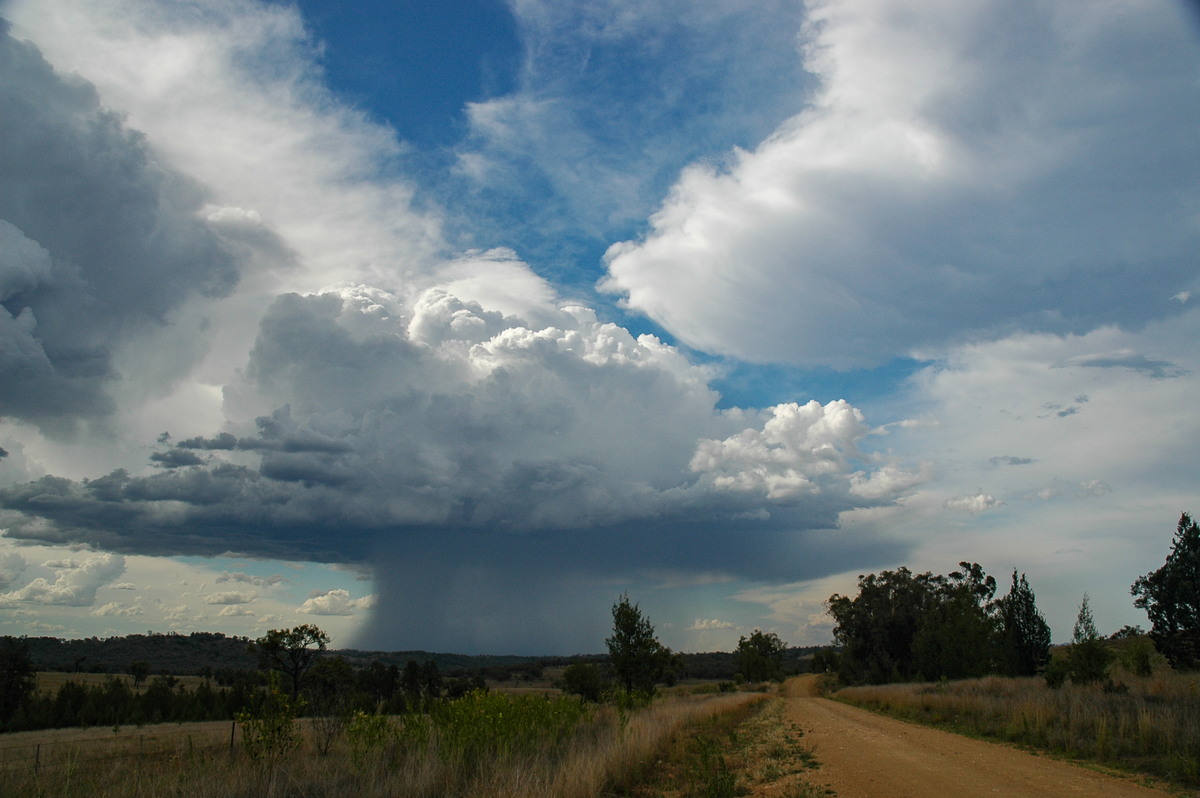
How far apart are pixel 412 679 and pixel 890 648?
51.1 metres

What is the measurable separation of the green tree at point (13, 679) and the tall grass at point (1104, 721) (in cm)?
6642

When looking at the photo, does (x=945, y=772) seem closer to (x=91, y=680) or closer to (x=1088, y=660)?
(x=1088, y=660)

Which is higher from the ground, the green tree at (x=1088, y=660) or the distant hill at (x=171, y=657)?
the green tree at (x=1088, y=660)

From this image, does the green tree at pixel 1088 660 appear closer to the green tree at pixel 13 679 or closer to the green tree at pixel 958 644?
the green tree at pixel 958 644

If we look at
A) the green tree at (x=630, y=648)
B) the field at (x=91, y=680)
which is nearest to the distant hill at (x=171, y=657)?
the field at (x=91, y=680)

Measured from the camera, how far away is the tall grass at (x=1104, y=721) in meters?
12.7

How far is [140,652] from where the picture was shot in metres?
127


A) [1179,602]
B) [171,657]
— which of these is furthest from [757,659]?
[171,657]

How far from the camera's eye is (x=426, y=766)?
10.9 metres

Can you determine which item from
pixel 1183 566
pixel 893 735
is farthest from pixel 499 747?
pixel 1183 566

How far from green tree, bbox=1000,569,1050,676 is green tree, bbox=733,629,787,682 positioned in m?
48.5

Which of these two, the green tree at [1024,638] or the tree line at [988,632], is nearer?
the tree line at [988,632]

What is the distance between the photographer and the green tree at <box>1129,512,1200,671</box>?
121ft

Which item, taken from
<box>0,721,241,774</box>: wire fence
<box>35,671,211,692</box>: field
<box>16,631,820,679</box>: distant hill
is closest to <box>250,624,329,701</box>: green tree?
<box>0,721,241,774</box>: wire fence
